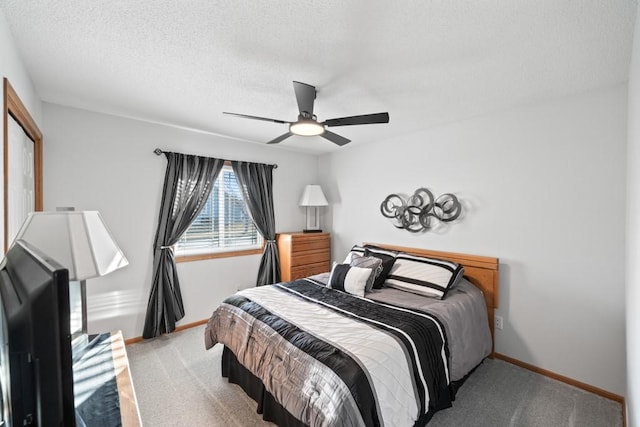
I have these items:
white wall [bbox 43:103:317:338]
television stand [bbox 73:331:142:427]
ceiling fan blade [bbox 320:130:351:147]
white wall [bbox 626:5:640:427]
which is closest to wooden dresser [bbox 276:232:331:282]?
white wall [bbox 43:103:317:338]

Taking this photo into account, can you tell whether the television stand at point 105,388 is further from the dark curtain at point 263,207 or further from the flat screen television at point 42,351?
the dark curtain at point 263,207

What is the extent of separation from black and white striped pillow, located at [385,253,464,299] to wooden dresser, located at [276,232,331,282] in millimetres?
1496

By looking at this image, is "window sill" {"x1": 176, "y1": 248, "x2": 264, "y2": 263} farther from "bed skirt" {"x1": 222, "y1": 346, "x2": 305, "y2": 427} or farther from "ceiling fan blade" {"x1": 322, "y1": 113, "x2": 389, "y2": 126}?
"ceiling fan blade" {"x1": 322, "y1": 113, "x2": 389, "y2": 126}

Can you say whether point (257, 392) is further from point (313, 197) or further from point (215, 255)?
point (313, 197)

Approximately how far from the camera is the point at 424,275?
9.42 feet

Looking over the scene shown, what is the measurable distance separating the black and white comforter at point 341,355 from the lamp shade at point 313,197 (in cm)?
202

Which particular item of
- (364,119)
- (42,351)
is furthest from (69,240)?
(364,119)

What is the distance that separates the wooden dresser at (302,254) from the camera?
13.5 ft

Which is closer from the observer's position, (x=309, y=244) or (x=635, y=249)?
(x=635, y=249)

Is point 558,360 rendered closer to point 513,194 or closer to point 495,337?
point 495,337

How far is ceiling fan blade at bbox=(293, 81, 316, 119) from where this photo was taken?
1973mm

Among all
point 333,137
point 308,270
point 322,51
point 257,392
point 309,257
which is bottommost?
point 257,392

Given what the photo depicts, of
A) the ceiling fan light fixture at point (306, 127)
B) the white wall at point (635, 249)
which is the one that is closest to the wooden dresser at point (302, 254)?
the ceiling fan light fixture at point (306, 127)

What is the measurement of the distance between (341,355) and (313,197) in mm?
2959
